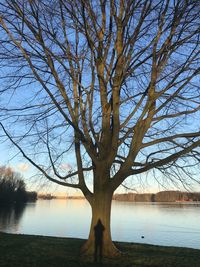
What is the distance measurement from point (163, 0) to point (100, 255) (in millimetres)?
7779

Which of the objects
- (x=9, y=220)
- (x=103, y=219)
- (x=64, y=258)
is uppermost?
(x=103, y=219)

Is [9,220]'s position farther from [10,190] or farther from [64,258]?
[10,190]

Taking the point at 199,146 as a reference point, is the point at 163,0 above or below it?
above

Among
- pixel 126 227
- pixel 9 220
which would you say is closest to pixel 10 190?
pixel 9 220

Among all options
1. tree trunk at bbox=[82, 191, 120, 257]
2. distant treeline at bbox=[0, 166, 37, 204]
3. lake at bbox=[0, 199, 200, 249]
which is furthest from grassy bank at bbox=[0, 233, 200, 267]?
distant treeline at bbox=[0, 166, 37, 204]

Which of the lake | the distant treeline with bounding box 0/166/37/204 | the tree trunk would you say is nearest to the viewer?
the tree trunk

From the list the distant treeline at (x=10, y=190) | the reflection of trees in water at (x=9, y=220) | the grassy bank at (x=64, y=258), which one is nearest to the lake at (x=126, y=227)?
the reflection of trees in water at (x=9, y=220)

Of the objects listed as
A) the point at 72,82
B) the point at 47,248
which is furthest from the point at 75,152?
the point at 47,248

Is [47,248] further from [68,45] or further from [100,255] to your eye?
[68,45]

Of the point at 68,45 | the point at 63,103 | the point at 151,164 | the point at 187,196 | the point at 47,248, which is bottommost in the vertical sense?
the point at 47,248

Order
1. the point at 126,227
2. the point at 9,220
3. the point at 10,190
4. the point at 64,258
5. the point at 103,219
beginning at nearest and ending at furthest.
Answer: the point at 64,258
the point at 103,219
the point at 126,227
the point at 9,220
the point at 10,190

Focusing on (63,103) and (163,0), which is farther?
(63,103)

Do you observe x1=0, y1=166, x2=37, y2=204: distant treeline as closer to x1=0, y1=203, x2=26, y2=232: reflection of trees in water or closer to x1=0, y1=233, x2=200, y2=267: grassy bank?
x1=0, y1=203, x2=26, y2=232: reflection of trees in water

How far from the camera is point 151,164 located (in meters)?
11.5
